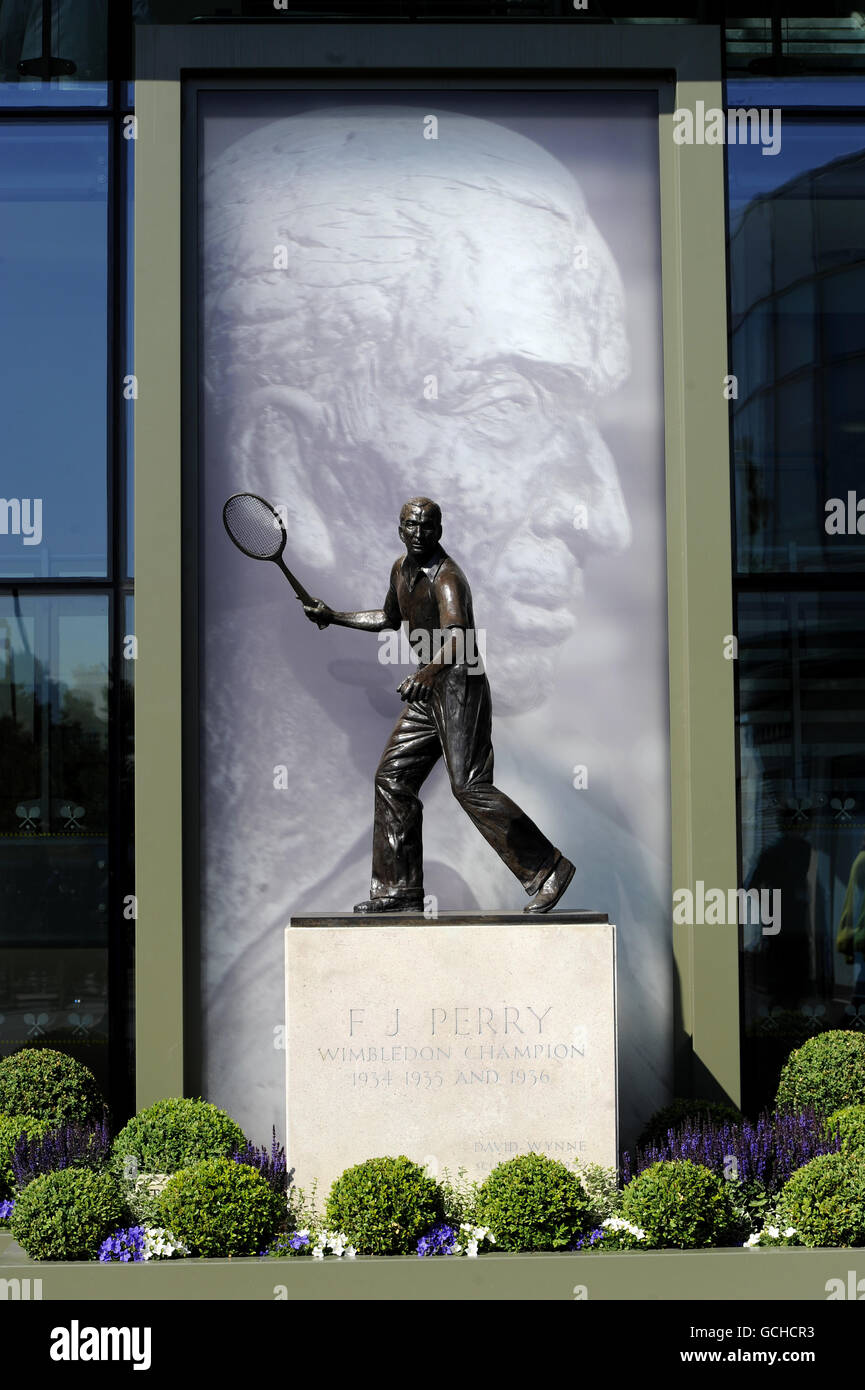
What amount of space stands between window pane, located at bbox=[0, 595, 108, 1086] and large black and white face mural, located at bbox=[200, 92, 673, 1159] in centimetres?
85

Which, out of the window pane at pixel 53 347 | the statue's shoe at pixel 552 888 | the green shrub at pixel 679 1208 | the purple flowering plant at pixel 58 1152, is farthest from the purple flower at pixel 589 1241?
the window pane at pixel 53 347

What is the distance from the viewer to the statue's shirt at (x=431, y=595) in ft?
27.0

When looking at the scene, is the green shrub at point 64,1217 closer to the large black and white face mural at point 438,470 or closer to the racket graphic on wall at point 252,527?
the large black and white face mural at point 438,470

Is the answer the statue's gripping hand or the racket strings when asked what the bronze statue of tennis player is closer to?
the statue's gripping hand

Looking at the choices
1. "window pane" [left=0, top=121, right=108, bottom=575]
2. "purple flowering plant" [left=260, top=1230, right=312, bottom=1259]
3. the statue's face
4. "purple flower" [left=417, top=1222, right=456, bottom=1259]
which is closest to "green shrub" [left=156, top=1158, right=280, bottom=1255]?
"purple flowering plant" [left=260, top=1230, right=312, bottom=1259]

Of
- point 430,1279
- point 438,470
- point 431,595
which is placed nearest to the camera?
point 430,1279

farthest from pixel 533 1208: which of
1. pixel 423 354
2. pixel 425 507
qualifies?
pixel 423 354

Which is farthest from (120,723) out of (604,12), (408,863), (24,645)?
(604,12)

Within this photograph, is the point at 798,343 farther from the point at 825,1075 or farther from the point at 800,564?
the point at 825,1075

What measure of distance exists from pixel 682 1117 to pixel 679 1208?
161 cm

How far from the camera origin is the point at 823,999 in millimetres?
10039

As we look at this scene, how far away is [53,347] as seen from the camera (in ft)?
33.6

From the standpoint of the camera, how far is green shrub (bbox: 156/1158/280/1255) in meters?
7.18

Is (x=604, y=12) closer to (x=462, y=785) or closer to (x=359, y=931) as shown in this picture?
(x=462, y=785)
